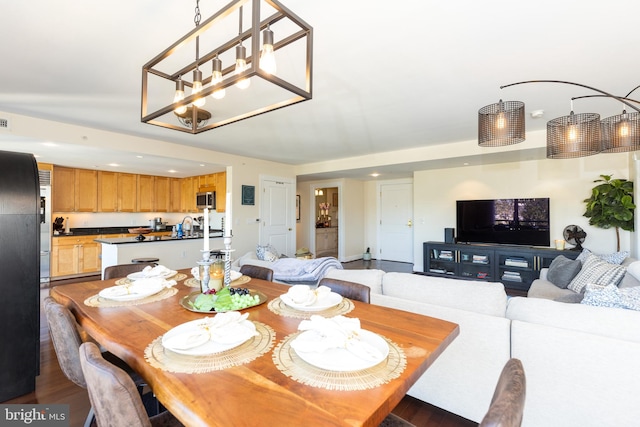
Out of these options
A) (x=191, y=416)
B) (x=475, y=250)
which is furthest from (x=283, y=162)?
(x=191, y=416)

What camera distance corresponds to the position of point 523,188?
5145 millimetres

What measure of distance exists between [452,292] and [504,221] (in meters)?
4.08

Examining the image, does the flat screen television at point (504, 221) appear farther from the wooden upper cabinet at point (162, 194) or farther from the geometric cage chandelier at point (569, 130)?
the wooden upper cabinet at point (162, 194)

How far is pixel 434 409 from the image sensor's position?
192 centimetres

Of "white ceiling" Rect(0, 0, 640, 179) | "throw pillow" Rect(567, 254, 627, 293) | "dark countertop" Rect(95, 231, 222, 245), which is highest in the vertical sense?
"white ceiling" Rect(0, 0, 640, 179)

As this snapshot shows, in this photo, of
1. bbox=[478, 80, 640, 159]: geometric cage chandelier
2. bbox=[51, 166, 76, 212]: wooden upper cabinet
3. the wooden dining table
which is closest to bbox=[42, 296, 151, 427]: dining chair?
the wooden dining table

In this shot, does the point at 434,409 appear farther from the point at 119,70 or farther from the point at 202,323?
the point at 119,70

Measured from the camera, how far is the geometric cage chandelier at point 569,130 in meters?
2.15

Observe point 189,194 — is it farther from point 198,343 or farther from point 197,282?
point 198,343

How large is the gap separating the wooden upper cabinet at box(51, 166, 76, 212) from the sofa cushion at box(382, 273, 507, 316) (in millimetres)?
6495

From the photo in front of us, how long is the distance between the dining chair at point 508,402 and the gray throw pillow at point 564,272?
3.13m

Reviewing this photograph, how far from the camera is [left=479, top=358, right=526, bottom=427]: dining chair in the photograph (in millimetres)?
618

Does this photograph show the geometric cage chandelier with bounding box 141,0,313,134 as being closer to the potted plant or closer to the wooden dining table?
the wooden dining table

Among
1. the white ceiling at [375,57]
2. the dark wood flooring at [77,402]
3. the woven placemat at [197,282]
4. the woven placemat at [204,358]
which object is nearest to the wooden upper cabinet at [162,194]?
the white ceiling at [375,57]
